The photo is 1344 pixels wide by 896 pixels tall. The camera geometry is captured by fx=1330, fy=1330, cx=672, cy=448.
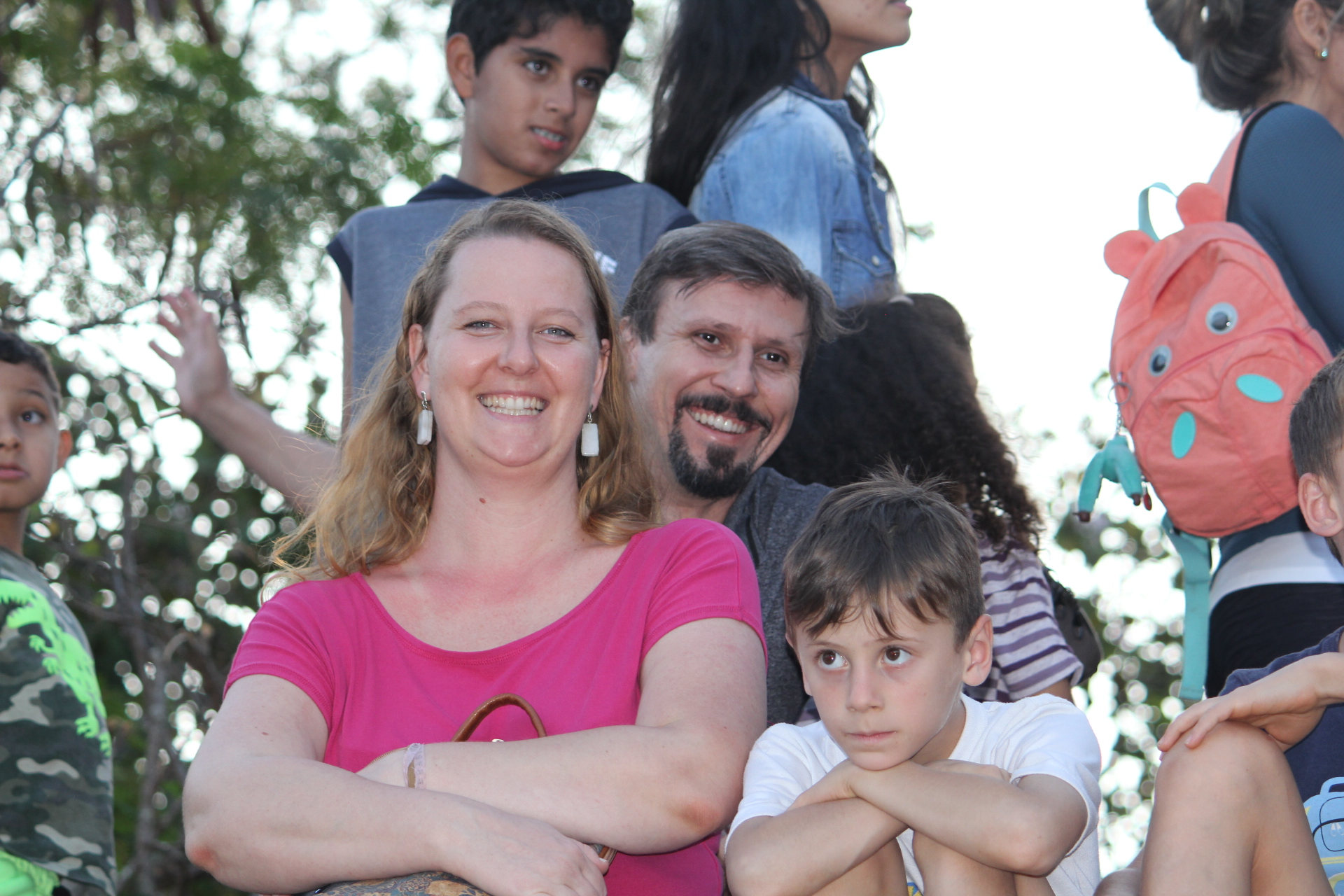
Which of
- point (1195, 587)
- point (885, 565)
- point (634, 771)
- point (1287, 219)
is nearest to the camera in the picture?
point (634, 771)

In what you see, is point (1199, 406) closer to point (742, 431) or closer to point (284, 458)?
point (742, 431)

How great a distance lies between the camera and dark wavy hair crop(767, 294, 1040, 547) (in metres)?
3.19

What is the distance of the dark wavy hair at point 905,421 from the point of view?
3.19 metres

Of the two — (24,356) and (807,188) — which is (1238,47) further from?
(24,356)

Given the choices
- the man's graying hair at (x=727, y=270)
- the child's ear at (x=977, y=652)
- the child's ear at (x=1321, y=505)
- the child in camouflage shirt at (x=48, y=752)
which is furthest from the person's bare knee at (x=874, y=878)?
the child in camouflage shirt at (x=48, y=752)

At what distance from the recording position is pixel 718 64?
11.8 ft

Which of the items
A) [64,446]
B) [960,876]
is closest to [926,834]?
[960,876]

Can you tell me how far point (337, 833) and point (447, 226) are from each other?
6.32ft

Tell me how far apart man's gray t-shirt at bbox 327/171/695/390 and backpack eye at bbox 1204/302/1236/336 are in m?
1.37

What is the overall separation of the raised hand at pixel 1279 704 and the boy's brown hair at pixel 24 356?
3.34 meters

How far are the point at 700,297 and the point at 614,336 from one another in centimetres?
41

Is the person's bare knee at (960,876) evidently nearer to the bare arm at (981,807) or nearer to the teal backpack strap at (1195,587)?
the bare arm at (981,807)

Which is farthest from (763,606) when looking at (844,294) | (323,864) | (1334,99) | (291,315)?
(291,315)

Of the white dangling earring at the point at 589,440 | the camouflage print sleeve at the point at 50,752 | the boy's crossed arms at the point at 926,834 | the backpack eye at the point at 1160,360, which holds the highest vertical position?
the backpack eye at the point at 1160,360
